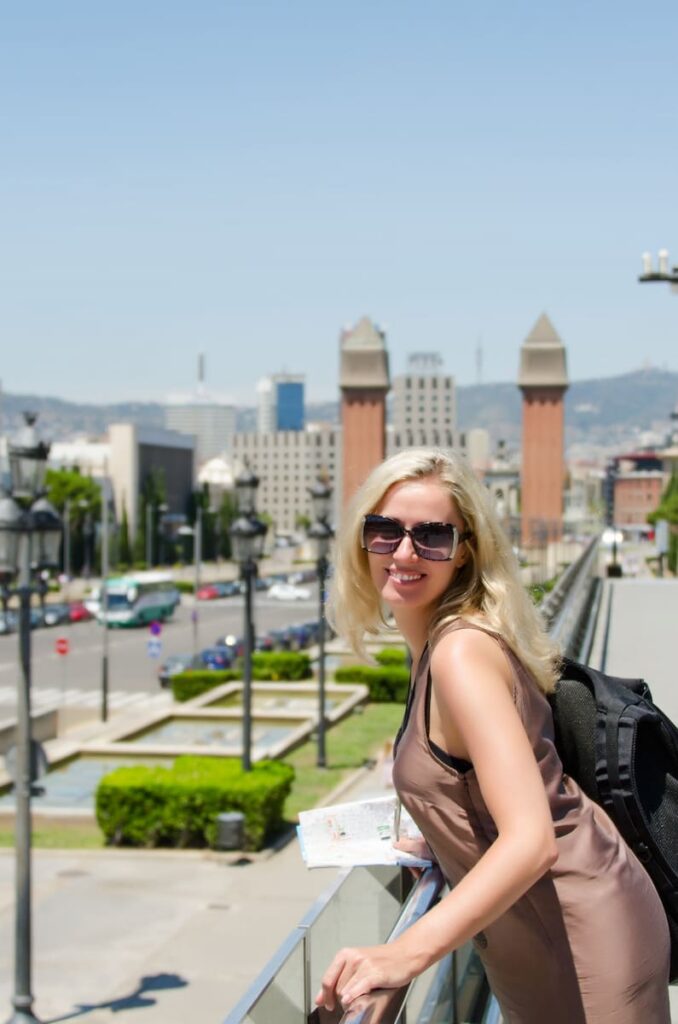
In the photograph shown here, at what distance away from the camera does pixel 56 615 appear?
64.1 m

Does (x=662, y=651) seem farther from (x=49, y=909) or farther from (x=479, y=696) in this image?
(x=49, y=909)

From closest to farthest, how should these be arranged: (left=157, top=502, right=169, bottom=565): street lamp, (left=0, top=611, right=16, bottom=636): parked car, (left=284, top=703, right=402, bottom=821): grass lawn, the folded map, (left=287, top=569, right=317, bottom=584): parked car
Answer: the folded map
(left=284, top=703, right=402, bottom=821): grass lawn
(left=0, top=611, right=16, bottom=636): parked car
(left=287, top=569, right=317, bottom=584): parked car
(left=157, top=502, right=169, bottom=565): street lamp

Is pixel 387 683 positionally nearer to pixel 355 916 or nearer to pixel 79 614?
pixel 355 916

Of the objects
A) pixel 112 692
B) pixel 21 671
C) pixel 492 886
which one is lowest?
pixel 112 692

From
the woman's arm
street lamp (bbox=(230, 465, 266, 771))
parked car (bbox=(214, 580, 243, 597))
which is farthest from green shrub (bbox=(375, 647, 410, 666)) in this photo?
parked car (bbox=(214, 580, 243, 597))

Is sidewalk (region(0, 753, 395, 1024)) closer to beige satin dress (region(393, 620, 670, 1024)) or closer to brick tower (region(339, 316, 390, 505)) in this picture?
beige satin dress (region(393, 620, 670, 1024))

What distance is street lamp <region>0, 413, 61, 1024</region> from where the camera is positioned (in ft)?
37.2

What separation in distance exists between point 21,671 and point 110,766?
12.4 metres

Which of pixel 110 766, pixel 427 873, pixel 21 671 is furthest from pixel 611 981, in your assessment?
pixel 110 766

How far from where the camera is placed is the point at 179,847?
59.3 feet

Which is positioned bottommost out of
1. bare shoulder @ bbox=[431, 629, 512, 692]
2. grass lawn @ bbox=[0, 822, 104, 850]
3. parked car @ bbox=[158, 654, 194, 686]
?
parked car @ bbox=[158, 654, 194, 686]

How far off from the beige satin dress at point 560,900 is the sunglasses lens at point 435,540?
0.21 metres

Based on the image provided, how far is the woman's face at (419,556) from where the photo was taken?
2568 millimetres

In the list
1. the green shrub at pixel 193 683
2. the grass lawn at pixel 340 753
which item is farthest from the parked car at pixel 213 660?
the grass lawn at pixel 340 753
